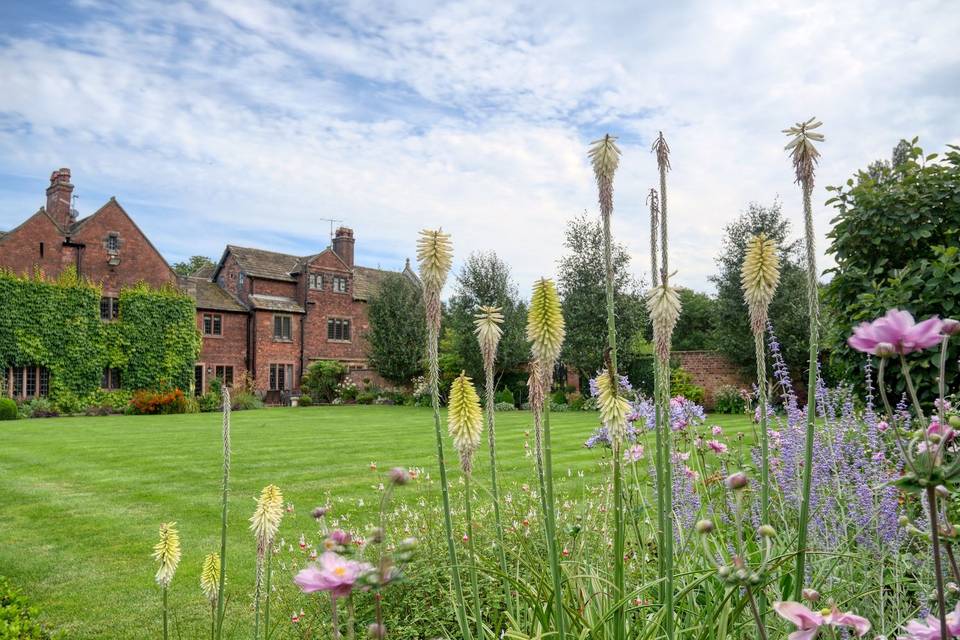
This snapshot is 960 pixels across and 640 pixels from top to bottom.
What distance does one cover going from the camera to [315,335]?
145ft

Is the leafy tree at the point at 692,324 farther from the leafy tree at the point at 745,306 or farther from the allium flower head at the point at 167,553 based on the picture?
the allium flower head at the point at 167,553

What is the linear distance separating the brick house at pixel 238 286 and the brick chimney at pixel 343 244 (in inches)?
2.8

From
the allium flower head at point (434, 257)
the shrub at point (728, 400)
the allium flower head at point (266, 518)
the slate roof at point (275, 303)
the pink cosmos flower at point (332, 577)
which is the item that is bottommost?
the shrub at point (728, 400)

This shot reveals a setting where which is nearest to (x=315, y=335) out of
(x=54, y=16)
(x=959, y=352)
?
(x=54, y=16)

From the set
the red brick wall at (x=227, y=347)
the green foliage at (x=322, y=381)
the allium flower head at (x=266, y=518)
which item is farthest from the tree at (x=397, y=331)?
the allium flower head at (x=266, y=518)

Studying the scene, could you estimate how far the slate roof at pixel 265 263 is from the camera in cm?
4216

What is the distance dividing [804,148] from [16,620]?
582cm

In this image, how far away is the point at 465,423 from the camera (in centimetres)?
239

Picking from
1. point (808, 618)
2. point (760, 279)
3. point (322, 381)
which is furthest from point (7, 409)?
point (808, 618)

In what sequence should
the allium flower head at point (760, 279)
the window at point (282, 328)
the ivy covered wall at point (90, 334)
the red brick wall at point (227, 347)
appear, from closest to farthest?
1. the allium flower head at point (760, 279)
2. the ivy covered wall at point (90, 334)
3. the red brick wall at point (227, 347)
4. the window at point (282, 328)

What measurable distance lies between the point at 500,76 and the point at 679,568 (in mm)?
5606

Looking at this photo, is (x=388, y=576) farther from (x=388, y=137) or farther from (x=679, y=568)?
(x=388, y=137)

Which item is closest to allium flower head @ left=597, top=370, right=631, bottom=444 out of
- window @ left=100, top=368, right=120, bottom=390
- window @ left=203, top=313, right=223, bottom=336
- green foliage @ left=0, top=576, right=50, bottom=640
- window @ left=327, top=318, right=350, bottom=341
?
green foliage @ left=0, top=576, right=50, bottom=640

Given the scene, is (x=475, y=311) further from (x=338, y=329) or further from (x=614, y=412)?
(x=614, y=412)
